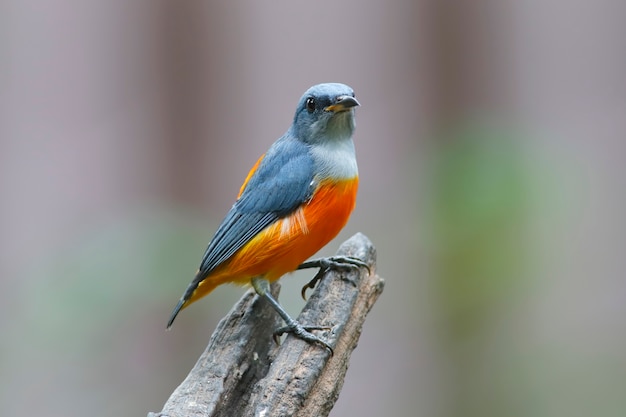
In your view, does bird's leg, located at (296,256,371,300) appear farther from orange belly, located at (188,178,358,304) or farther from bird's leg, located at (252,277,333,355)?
bird's leg, located at (252,277,333,355)

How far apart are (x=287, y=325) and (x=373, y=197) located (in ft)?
7.50

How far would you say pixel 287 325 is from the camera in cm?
316

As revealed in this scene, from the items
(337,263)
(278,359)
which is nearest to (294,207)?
(337,263)

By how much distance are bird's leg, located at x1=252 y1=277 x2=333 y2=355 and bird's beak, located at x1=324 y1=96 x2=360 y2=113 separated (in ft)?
2.57

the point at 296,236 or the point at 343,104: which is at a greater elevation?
the point at 343,104

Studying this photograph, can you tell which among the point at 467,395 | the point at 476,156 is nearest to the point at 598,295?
the point at 467,395

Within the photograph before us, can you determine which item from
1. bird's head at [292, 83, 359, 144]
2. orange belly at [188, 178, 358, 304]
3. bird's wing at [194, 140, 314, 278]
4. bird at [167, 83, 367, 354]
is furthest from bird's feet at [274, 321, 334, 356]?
bird's head at [292, 83, 359, 144]

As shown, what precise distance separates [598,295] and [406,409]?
5.21 feet

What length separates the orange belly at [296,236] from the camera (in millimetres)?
3350

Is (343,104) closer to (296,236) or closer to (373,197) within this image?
(296,236)

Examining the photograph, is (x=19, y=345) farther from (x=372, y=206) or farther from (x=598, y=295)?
(x=598, y=295)

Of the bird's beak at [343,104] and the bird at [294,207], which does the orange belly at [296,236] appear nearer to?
the bird at [294,207]

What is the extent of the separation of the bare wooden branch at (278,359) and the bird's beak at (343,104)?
64cm

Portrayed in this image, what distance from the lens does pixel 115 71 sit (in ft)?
19.8
